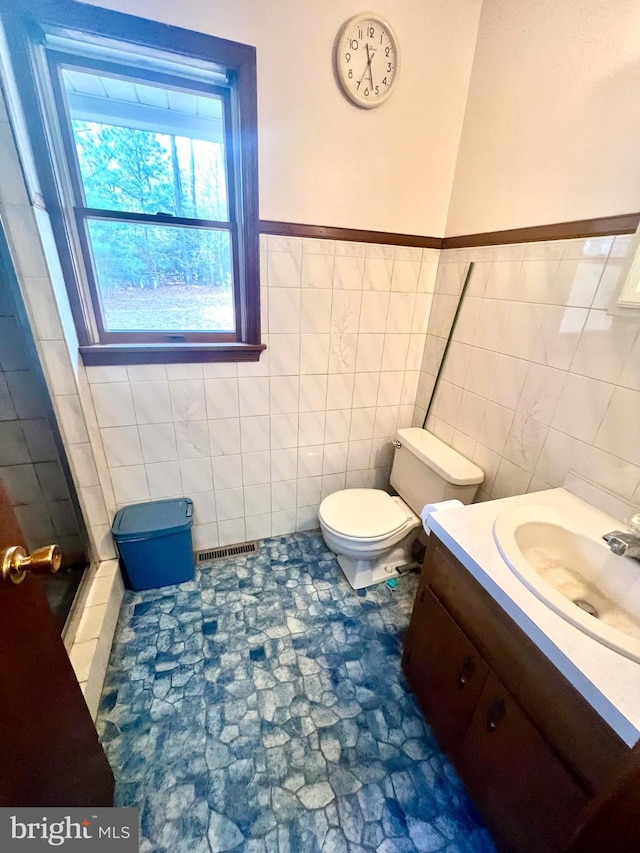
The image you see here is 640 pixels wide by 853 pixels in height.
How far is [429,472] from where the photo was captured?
5.27 ft

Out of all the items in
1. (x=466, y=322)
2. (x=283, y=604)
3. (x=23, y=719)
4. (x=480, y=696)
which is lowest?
(x=283, y=604)

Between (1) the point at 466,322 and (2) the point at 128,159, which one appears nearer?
(2) the point at 128,159

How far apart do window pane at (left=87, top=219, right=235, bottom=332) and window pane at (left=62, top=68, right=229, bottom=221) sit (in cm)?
9

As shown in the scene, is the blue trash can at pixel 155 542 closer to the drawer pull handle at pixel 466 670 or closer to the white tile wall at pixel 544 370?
the drawer pull handle at pixel 466 670

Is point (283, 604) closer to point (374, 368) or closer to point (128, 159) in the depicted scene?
point (374, 368)

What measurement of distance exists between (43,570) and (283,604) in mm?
1197

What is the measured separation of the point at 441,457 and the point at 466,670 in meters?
0.84

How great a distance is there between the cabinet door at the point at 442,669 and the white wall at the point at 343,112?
1.56 meters

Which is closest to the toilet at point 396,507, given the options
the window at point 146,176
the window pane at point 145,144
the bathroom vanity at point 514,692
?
the bathroom vanity at point 514,692

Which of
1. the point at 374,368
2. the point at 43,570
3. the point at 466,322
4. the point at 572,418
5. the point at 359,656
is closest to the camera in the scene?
the point at 43,570

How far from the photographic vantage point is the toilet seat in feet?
5.07

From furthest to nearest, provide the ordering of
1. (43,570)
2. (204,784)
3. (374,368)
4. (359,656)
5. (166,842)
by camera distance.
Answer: (374,368) < (359,656) < (204,784) < (166,842) < (43,570)

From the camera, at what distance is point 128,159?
1.28 meters

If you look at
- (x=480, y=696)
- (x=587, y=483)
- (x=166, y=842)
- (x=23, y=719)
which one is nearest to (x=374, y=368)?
(x=587, y=483)
